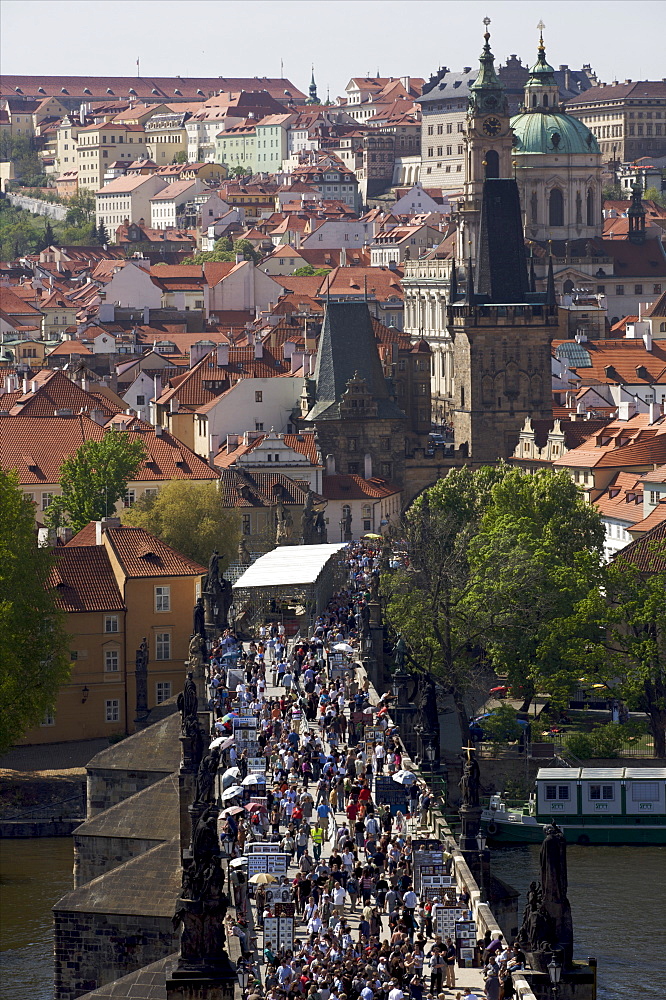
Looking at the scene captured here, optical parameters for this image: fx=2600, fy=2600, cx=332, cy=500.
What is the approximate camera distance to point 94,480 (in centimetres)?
8744

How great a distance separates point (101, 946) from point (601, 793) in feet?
68.5

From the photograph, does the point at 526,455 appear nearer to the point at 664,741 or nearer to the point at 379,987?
the point at 664,741

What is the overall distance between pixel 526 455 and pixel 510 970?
79.3m

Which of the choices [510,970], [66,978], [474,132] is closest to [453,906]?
[510,970]

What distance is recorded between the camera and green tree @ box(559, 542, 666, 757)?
65.6 m

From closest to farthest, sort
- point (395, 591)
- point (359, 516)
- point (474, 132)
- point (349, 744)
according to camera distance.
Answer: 1. point (349, 744)
2. point (395, 591)
3. point (359, 516)
4. point (474, 132)

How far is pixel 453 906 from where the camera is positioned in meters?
34.7

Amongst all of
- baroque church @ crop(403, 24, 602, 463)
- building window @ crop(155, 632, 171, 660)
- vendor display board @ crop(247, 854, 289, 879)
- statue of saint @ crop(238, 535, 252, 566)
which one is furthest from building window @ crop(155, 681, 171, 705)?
baroque church @ crop(403, 24, 602, 463)

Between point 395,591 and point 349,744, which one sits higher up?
point 395,591

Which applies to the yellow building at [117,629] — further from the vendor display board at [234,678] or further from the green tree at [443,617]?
the vendor display board at [234,678]

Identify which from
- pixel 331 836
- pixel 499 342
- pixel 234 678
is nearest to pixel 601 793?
pixel 234 678

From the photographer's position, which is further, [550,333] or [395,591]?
[550,333]

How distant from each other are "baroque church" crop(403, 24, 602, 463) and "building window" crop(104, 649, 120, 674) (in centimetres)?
4682

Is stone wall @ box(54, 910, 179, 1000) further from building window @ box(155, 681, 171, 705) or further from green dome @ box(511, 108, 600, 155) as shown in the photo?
green dome @ box(511, 108, 600, 155)
